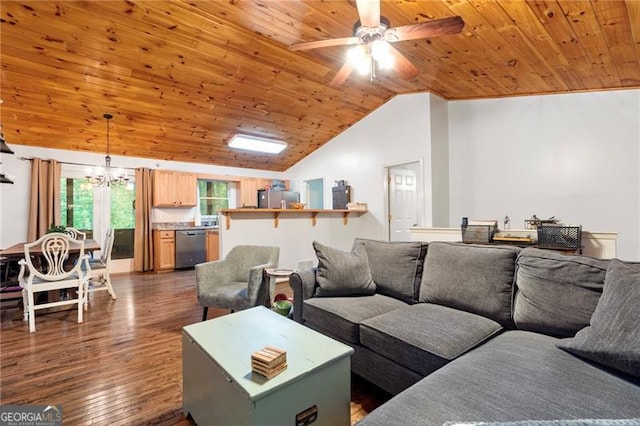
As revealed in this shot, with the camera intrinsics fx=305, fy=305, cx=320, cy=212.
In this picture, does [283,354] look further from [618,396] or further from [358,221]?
[358,221]

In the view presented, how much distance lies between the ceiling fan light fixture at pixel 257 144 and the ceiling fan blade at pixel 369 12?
409 cm

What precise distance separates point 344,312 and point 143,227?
17.7ft

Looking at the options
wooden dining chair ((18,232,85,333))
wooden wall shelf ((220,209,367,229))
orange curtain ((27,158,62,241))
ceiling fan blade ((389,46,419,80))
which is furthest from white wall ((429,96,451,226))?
orange curtain ((27,158,62,241))

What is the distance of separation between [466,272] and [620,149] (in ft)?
11.0

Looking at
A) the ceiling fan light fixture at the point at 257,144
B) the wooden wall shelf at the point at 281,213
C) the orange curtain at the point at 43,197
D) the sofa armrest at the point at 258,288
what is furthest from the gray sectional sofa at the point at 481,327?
the orange curtain at the point at 43,197

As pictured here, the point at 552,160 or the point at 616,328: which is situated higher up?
the point at 552,160

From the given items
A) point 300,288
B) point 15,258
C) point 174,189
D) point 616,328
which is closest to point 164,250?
point 174,189

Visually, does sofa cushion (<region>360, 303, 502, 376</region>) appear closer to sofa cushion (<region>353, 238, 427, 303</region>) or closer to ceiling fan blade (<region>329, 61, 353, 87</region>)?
sofa cushion (<region>353, 238, 427, 303</region>)

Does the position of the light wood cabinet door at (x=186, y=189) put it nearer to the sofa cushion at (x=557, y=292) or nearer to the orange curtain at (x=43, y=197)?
the orange curtain at (x=43, y=197)

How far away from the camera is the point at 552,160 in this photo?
420cm

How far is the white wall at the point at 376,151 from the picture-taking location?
16.1 ft

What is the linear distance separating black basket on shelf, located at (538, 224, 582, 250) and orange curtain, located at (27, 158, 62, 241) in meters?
7.04

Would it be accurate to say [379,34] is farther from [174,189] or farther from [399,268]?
[174,189]

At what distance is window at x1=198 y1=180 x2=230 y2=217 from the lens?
23.3 ft
